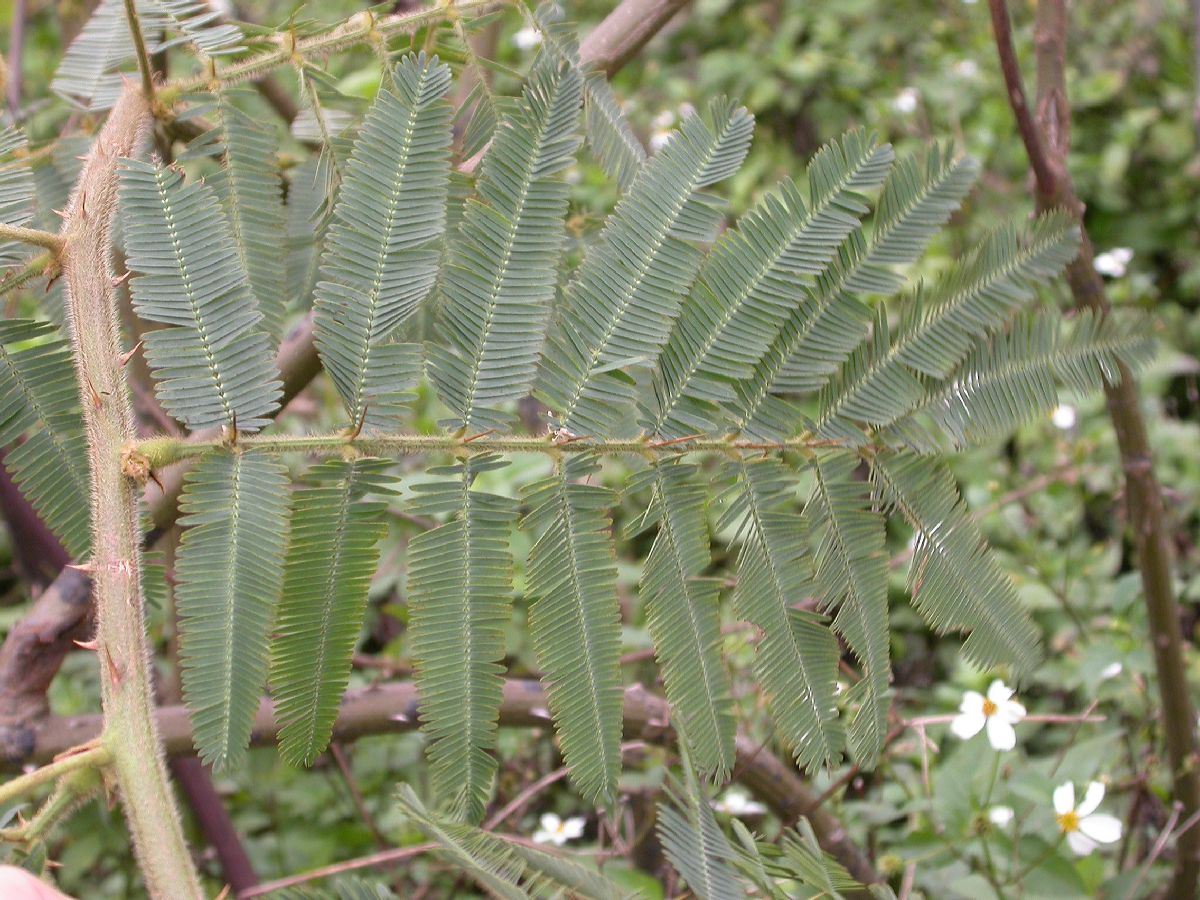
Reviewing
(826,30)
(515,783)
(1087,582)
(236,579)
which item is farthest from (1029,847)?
(826,30)

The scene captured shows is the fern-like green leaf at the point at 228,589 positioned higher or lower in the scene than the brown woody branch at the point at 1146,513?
higher

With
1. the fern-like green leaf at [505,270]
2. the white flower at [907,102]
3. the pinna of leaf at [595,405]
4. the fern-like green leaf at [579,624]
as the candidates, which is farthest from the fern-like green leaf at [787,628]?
the white flower at [907,102]

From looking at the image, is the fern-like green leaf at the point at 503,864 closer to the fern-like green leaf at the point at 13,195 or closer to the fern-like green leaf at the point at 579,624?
the fern-like green leaf at the point at 579,624

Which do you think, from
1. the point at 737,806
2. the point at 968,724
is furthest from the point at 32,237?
the point at 968,724

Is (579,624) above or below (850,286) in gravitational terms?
below

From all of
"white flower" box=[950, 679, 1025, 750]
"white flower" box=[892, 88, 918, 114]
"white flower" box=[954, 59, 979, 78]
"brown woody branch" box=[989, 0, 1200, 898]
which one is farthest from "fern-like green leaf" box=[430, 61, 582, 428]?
"white flower" box=[954, 59, 979, 78]

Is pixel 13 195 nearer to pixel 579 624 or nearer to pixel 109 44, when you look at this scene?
pixel 109 44

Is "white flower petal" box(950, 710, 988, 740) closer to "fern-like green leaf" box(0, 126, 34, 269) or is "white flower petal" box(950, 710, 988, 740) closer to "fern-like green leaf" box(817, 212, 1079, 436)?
"fern-like green leaf" box(817, 212, 1079, 436)

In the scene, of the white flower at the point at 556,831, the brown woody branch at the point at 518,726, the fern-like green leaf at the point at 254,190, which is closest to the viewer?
the fern-like green leaf at the point at 254,190
